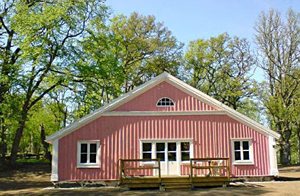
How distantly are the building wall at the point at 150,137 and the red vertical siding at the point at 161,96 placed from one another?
0.51m

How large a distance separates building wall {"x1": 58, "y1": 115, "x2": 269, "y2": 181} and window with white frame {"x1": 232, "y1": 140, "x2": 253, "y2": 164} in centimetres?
26

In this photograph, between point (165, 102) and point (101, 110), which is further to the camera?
point (165, 102)

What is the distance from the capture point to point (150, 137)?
61.9ft

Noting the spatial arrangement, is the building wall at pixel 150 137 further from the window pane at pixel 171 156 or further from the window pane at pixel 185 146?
the window pane at pixel 171 156

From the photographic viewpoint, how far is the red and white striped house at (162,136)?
18.5 metres

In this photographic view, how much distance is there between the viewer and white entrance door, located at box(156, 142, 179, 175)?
732 inches

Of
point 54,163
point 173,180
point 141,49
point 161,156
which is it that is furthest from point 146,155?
point 141,49

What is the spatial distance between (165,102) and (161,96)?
399mm

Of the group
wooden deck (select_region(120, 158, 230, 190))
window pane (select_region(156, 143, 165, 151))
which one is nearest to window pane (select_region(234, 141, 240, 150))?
wooden deck (select_region(120, 158, 230, 190))

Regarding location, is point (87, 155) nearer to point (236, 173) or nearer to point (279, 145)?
point (236, 173)

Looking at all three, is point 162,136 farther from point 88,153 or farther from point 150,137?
point 88,153

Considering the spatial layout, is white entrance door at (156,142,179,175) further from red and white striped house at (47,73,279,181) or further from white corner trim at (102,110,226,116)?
white corner trim at (102,110,226,116)

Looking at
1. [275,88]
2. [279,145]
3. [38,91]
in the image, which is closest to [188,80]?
[275,88]

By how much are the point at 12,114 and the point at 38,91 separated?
5.72 metres
